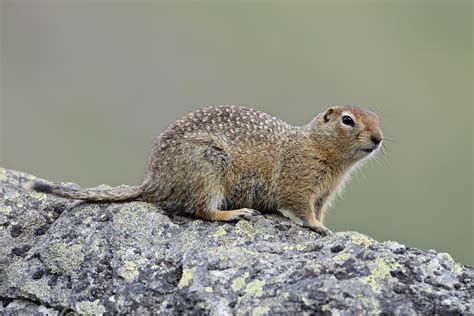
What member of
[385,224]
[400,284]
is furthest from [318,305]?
[385,224]

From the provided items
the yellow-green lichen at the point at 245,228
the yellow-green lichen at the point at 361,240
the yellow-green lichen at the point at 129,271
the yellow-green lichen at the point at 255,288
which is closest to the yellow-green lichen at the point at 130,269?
the yellow-green lichen at the point at 129,271

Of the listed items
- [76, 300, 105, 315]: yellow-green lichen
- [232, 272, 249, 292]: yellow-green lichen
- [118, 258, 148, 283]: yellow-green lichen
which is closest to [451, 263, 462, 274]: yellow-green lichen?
[232, 272, 249, 292]: yellow-green lichen

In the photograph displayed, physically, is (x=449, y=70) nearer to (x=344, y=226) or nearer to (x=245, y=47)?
(x=245, y=47)

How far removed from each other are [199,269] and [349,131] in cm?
337

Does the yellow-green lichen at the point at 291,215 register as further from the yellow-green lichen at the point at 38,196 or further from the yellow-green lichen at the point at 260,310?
the yellow-green lichen at the point at 260,310

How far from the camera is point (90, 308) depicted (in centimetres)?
675

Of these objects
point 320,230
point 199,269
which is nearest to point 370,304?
point 199,269

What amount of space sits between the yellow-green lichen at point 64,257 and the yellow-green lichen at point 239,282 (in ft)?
4.49

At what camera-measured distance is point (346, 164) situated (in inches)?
388

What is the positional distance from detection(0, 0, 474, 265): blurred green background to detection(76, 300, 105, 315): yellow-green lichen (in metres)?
21.8

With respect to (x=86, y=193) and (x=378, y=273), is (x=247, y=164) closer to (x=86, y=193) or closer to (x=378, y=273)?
(x=86, y=193)

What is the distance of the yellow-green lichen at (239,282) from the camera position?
655 centimetres

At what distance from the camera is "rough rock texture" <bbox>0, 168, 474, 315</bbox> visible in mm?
6285

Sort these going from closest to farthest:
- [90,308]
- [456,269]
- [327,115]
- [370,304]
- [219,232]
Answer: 1. [370,304]
2. [456,269]
3. [90,308]
4. [219,232]
5. [327,115]
